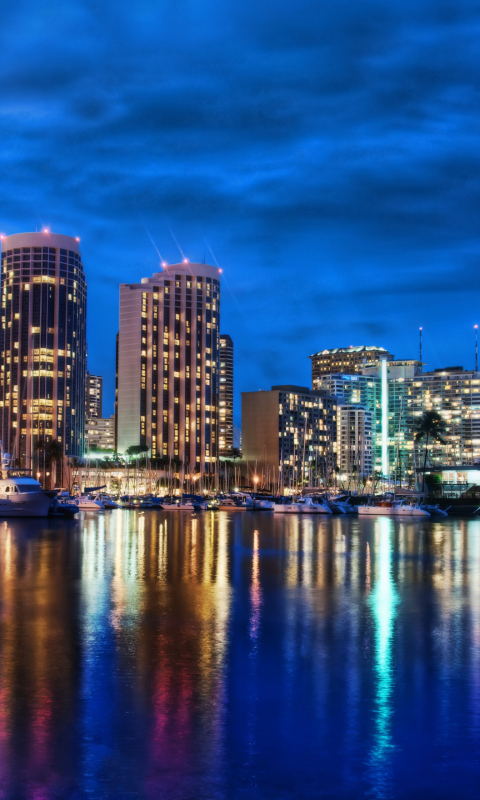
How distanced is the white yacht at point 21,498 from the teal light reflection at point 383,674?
66437 mm

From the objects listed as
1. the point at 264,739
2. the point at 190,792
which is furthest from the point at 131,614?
the point at 190,792

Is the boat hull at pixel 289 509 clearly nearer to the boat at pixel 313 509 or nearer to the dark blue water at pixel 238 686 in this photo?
the boat at pixel 313 509

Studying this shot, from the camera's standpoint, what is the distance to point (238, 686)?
728 inches

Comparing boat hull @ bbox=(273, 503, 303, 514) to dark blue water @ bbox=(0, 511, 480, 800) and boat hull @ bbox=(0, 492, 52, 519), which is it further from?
dark blue water @ bbox=(0, 511, 480, 800)

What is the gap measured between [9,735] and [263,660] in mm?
7885

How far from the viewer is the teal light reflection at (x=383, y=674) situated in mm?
13516

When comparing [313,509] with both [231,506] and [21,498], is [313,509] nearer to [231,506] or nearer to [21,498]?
[231,506]

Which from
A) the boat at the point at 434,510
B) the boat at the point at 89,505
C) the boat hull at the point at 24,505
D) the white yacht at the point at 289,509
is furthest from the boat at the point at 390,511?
the boat hull at the point at 24,505

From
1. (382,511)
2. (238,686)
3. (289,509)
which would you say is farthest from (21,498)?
(238,686)

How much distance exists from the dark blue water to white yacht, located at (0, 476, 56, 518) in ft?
207

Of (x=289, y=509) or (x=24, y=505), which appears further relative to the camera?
(x=289, y=509)

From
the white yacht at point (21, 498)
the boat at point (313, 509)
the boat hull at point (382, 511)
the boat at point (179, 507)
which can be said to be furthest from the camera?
the boat at point (179, 507)

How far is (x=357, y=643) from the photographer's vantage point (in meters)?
23.6

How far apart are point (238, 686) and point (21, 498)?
87753 millimetres
